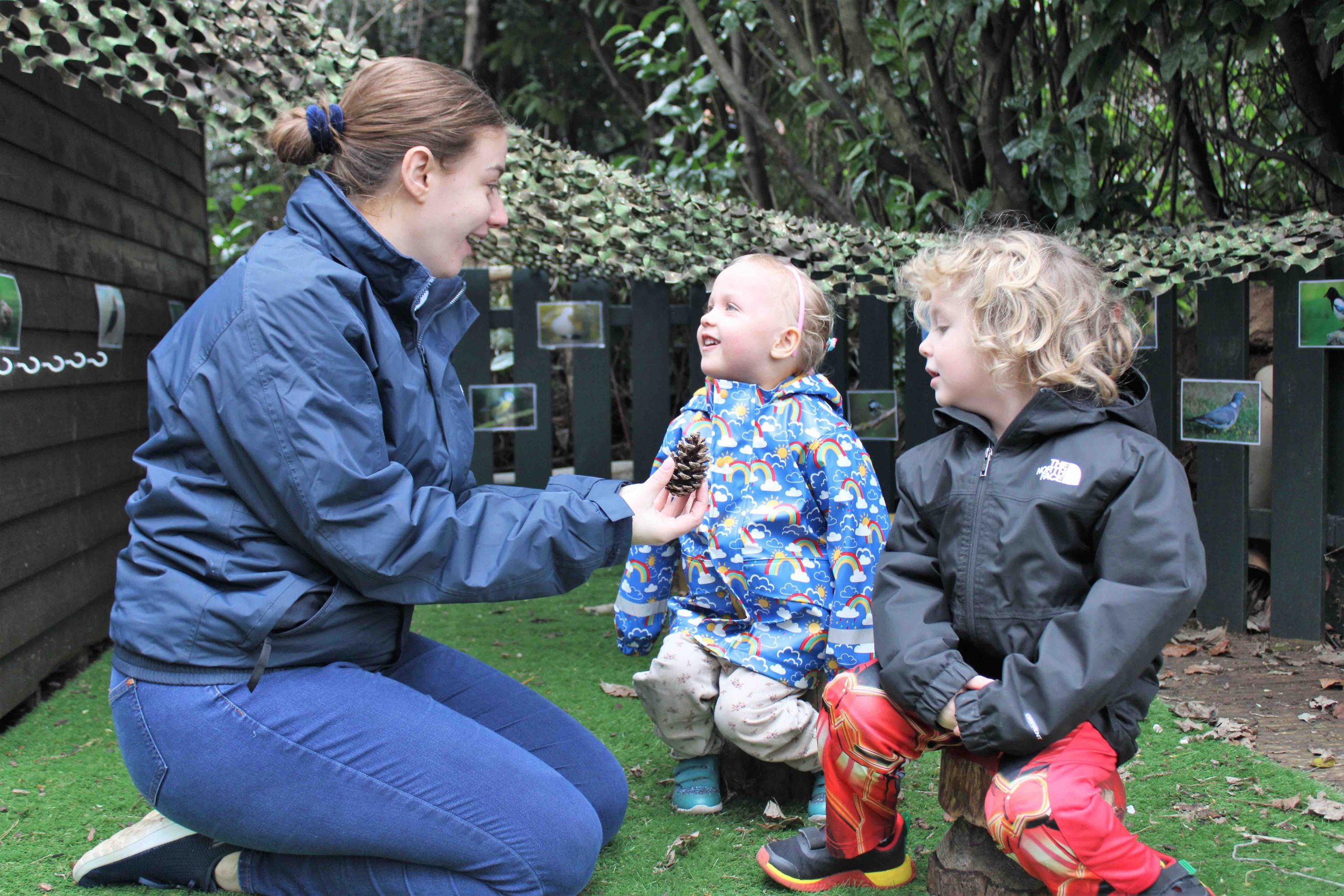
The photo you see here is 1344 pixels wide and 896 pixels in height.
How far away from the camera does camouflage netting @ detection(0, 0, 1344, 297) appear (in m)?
3.55

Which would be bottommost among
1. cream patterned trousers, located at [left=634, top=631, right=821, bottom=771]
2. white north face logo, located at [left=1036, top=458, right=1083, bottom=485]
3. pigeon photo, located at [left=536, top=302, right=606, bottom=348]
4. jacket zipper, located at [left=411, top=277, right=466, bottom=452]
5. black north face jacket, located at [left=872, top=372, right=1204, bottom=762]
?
cream patterned trousers, located at [left=634, top=631, right=821, bottom=771]

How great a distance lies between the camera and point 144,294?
4.58 meters

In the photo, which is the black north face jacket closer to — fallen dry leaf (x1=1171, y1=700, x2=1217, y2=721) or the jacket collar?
the jacket collar

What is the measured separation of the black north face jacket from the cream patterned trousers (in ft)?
1.58

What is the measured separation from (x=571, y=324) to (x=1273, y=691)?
10.6 ft

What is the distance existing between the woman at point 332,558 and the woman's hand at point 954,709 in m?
0.58

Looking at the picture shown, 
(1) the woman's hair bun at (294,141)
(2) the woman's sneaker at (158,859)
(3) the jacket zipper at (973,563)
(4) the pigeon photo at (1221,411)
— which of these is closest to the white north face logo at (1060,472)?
(3) the jacket zipper at (973,563)

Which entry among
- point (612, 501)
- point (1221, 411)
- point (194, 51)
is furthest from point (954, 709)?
point (194, 51)

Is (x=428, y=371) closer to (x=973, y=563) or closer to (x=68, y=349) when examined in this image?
(x=973, y=563)

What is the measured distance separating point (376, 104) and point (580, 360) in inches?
118

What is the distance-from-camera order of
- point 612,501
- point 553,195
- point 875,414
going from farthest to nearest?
point 875,414 → point 553,195 → point 612,501

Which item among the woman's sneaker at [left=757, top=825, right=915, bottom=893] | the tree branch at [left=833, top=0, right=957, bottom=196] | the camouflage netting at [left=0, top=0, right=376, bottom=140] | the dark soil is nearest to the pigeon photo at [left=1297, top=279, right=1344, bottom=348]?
the dark soil

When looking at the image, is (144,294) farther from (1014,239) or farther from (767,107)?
(767,107)

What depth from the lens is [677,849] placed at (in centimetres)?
242
